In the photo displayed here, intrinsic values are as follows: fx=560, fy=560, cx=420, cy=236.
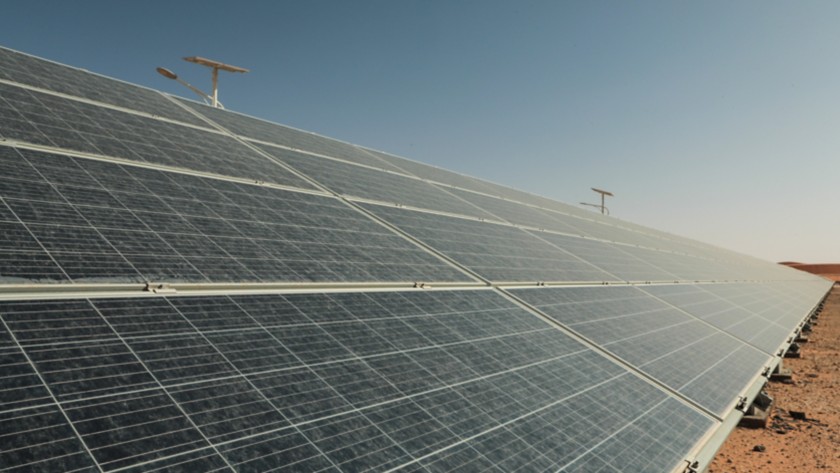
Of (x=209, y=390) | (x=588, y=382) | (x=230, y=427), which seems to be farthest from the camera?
(x=588, y=382)

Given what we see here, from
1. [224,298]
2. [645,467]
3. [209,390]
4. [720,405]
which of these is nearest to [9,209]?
[224,298]

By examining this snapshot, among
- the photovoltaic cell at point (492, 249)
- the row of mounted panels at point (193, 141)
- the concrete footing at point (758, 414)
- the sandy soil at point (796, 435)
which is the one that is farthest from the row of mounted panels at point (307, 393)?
the concrete footing at point (758, 414)

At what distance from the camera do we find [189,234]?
496 centimetres

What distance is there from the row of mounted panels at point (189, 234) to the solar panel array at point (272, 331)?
3cm

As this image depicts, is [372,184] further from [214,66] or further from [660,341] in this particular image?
[214,66]

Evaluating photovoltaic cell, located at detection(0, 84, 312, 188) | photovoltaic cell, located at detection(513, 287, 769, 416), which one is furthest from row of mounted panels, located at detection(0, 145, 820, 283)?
photovoltaic cell, located at detection(513, 287, 769, 416)

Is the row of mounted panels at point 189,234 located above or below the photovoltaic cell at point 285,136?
below

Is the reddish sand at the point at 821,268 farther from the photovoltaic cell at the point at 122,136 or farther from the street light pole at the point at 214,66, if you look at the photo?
the photovoltaic cell at the point at 122,136

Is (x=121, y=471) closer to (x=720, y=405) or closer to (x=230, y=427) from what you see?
(x=230, y=427)

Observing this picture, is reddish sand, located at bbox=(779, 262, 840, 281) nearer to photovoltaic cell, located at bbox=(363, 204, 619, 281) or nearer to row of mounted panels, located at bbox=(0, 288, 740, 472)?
photovoltaic cell, located at bbox=(363, 204, 619, 281)

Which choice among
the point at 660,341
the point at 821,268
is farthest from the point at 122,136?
the point at 821,268

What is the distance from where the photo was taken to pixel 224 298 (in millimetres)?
4176

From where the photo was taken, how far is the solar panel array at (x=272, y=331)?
2.82m

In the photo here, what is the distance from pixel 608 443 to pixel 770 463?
366 inches
